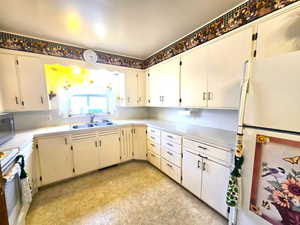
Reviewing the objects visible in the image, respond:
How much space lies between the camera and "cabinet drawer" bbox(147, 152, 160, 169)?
255 centimetres

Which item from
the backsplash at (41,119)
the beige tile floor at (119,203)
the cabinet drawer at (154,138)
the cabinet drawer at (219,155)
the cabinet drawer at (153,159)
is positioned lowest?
the beige tile floor at (119,203)

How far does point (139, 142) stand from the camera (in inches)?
114

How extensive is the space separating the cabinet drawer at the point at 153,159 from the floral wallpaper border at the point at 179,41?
2.09 meters

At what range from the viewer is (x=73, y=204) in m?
1.77

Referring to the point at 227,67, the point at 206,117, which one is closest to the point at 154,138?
the point at 206,117

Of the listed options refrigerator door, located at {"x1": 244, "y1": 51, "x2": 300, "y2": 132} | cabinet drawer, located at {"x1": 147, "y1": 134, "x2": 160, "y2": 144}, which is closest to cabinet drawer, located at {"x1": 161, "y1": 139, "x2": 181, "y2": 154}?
cabinet drawer, located at {"x1": 147, "y1": 134, "x2": 160, "y2": 144}

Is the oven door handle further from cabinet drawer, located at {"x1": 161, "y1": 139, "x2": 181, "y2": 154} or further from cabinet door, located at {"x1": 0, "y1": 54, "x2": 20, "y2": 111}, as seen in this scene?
cabinet drawer, located at {"x1": 161, "y1": 139, "x2": 181, "y2": 154}

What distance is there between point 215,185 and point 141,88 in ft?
8.48

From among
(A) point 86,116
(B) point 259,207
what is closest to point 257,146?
(B) point 259,207

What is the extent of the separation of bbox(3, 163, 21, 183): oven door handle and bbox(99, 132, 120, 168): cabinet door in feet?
4.34

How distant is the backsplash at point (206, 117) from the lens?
193 cm

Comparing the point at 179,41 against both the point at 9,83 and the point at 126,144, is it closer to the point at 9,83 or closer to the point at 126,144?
the point at 126,144

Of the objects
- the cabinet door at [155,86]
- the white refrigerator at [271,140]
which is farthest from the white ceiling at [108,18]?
the white refrigerator at [271,140]

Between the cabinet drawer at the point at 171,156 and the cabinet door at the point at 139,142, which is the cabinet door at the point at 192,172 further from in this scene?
the cabinet door at the point at 139,142
